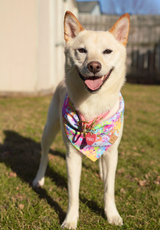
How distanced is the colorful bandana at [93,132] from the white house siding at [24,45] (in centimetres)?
566

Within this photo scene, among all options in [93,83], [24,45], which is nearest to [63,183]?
[93,83]

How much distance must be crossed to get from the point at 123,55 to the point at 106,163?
3.51 ft

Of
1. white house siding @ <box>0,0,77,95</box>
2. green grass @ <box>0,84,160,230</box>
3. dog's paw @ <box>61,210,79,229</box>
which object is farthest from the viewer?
white house siding @ <box>0,0,77,95</box>

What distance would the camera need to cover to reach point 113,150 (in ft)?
7.30

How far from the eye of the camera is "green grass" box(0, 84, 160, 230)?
7.35 ft

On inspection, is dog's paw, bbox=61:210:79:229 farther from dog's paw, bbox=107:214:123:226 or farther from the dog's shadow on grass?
dog's paw, bbox=107:214:123:226

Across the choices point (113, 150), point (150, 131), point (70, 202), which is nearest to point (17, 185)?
point (70, 202)

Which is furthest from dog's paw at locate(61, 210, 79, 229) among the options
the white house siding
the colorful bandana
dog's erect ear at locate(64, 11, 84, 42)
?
the white house siding

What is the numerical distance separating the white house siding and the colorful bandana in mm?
5659

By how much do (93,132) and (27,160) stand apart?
173 cm

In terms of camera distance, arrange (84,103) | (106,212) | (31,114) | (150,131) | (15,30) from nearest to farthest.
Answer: (84,103), (106,212), (150,131), (31,114), (15,30)

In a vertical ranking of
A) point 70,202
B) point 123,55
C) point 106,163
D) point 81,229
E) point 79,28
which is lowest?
point 81,229

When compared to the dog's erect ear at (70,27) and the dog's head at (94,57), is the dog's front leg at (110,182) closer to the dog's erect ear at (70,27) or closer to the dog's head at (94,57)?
the dog's head at (94,57)

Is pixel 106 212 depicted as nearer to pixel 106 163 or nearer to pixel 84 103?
pixel 106 163
